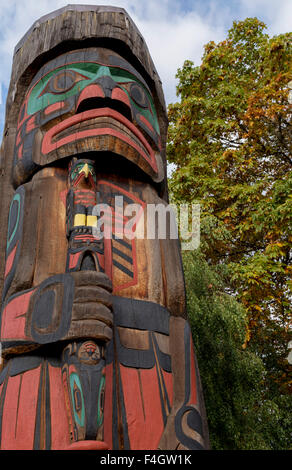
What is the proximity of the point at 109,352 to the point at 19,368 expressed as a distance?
0.57 meters

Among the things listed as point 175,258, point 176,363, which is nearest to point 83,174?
point 175,258

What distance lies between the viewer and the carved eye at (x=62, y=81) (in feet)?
11.8

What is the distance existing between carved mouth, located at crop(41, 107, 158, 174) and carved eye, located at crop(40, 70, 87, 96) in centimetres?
37

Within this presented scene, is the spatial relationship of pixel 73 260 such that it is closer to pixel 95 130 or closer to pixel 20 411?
pixel 20 411

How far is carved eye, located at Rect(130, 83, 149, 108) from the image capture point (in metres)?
3.82

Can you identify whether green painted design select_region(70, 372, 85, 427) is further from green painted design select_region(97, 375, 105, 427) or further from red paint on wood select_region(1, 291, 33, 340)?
red paint on wood select_region(1, 291, 33, 340)

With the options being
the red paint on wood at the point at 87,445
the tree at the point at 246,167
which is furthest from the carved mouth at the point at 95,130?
the tree at the point at 246,167

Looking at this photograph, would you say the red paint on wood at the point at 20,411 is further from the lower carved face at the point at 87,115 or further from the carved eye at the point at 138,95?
the carved eye at the point at 138,95

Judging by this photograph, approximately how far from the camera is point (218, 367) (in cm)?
549

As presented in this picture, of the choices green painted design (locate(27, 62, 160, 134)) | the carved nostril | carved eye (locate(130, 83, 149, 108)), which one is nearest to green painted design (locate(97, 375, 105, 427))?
the carved nostril

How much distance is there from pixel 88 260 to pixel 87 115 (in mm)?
1281

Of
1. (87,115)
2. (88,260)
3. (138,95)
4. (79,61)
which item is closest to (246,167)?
(138,95)

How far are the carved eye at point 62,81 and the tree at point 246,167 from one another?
11.4 ft

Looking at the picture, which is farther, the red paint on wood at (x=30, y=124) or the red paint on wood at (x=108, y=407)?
the red paint on wood at (x=30, y=124)
